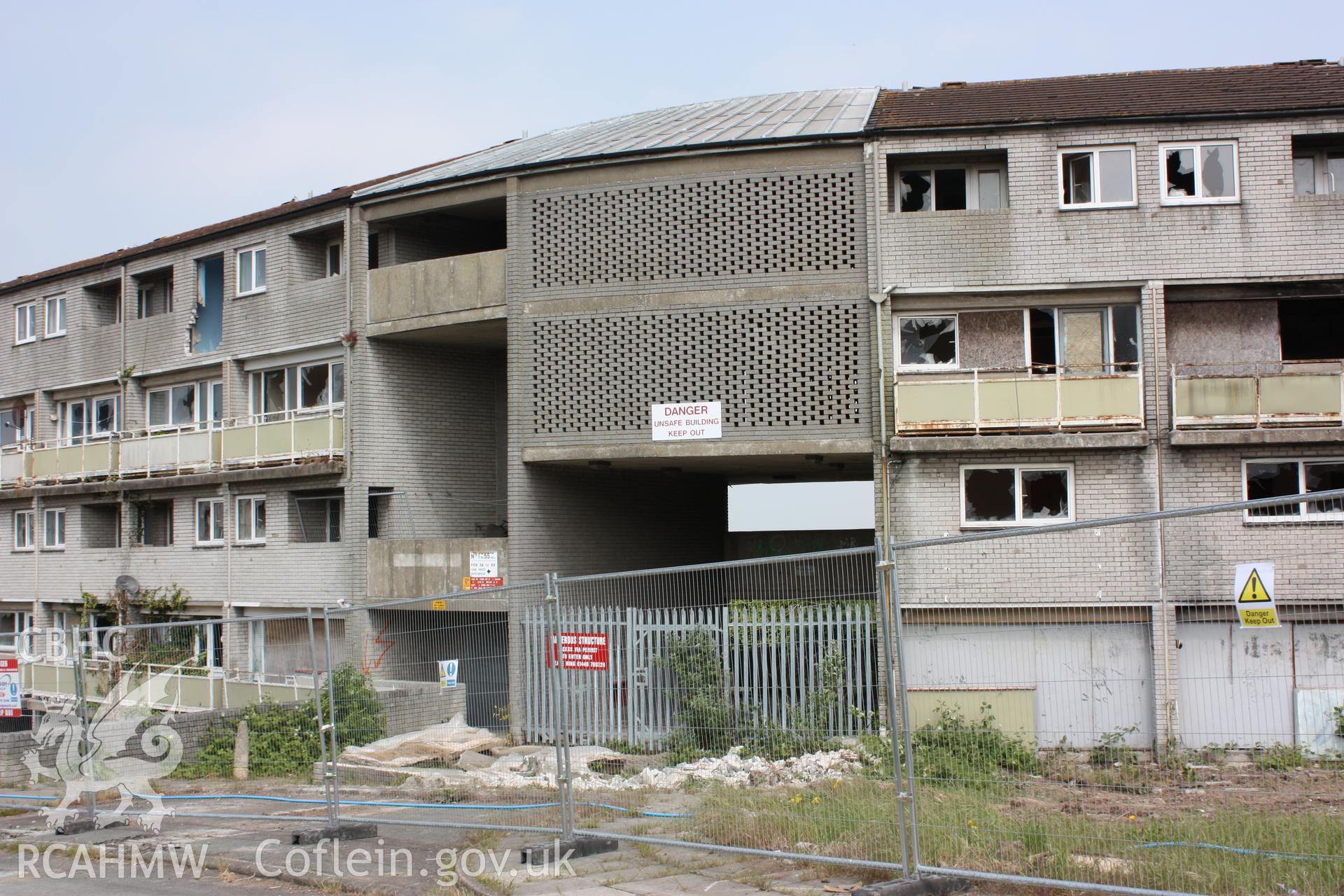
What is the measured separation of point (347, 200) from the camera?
77.3 feet

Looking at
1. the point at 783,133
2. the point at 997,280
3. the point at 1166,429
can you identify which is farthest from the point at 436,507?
the point at 1166,429

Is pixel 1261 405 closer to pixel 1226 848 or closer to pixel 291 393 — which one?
pixel 1226 848

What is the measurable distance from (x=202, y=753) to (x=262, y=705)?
37.1 inches

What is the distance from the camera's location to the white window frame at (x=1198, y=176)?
1834cm

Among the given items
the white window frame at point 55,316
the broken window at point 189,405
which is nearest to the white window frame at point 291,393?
the broken window at point 189,405

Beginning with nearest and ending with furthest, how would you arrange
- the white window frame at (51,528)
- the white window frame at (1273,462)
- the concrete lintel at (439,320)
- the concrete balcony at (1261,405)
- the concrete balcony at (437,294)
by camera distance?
the white window frame at (1273,462) < the concrete balcony at (1261,405) < the concrete lintel at (439,320) < the concrete balcony at (437,294) < the white window frame at (51,528)

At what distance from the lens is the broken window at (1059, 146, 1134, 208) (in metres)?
18.7

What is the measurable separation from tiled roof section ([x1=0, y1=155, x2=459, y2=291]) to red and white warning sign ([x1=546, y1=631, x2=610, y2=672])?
16.0 meters

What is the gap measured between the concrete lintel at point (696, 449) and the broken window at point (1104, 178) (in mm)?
4973

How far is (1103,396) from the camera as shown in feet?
59.9

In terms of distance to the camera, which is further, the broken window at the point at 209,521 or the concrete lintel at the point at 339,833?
the broken window at the point at 209,521

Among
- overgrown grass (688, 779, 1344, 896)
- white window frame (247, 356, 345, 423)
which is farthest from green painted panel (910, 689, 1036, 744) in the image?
white window frame (247, 356, 345, 423)

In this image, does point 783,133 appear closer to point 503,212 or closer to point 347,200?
point 503,212

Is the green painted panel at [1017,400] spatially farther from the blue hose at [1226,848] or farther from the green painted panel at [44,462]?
the green painted panel at [44,462]
